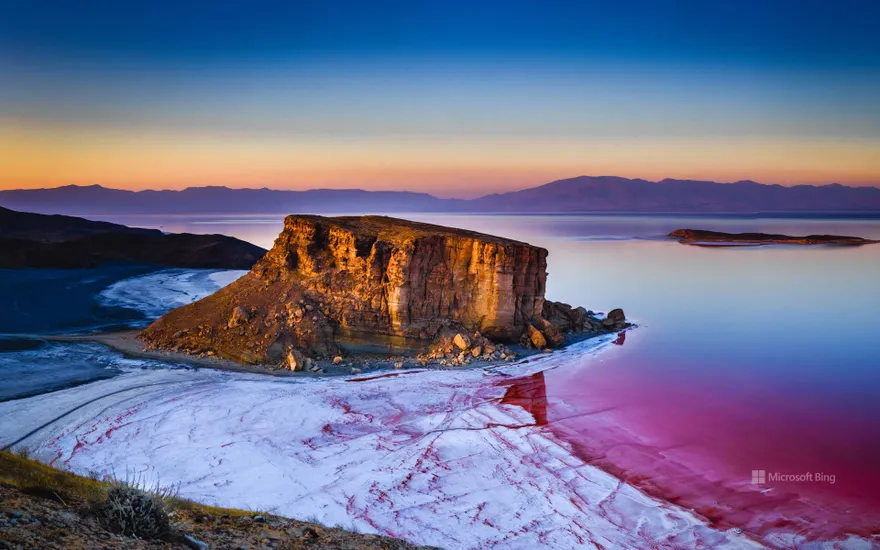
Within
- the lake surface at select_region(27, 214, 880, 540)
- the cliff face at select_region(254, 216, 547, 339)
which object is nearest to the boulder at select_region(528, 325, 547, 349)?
Answer: the cliff face at select_region(254, 216, 547, 339)

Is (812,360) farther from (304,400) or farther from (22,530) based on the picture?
(22,530)

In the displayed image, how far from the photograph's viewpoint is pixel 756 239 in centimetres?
7531

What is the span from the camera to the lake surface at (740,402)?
1208 centimetres

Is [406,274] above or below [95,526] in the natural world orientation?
above

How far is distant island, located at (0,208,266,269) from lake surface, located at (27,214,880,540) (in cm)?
2484

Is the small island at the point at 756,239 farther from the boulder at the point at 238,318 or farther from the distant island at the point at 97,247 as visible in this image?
the boulder at the point at 238,318

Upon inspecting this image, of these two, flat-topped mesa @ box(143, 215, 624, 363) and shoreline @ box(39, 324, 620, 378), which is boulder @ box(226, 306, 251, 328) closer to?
flat-topped mesa @ box(143, 215, 624, 363)

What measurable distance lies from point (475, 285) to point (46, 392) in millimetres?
12824

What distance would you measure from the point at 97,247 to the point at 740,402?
4354 cm

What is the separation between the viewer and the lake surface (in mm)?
12078

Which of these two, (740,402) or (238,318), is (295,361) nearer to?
(238,318)

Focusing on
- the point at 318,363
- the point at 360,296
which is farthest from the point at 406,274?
the point at 318,363

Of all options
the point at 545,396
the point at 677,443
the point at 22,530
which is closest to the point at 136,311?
the point at 545,396

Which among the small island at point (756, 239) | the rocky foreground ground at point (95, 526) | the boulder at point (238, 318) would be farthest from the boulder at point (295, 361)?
the small island at point (756, 239)
